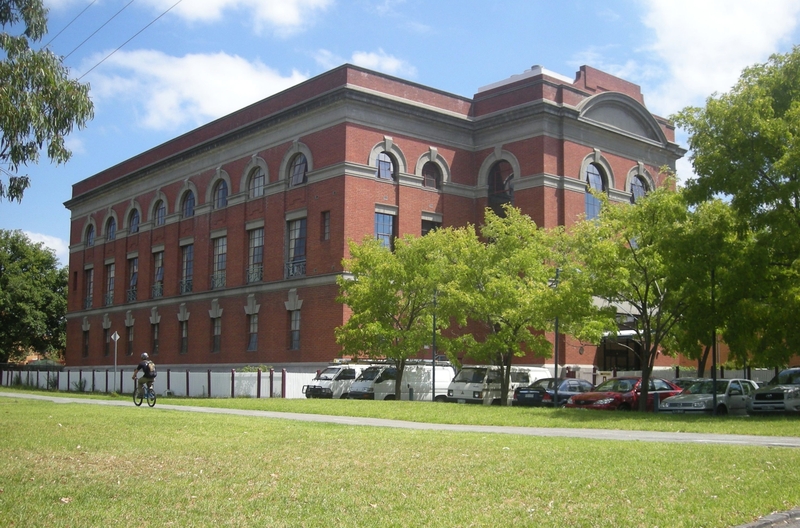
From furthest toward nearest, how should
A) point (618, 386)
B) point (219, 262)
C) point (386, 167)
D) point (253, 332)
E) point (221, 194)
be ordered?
point (221, 194) < point (219, 262) < point (253, 332) < point (386, 167) < point (618, 386)

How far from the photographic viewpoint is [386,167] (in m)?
47.1

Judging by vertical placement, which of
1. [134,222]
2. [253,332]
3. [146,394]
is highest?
[134,222]

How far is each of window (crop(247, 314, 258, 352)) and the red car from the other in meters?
23.1

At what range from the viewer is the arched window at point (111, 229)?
68625 mm

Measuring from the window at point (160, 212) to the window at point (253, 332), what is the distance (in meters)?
14.1

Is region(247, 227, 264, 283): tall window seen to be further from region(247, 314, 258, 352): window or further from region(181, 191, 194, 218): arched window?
region(181, 191, 194, 218): arched window

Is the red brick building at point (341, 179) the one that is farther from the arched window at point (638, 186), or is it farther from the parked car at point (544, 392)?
the parked car at point (544, 392)

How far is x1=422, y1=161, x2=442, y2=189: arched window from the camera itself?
4903 cm

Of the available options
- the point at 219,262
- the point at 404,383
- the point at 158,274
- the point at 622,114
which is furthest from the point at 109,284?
the point at 622,114

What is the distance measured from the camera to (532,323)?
33.6 m

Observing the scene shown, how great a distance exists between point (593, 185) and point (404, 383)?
18.8 metres

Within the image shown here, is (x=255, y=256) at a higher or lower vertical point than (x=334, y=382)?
higher

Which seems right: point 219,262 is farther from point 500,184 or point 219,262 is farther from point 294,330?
point 500,184

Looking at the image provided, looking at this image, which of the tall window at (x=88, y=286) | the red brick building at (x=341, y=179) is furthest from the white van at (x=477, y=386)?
the tall window at (x=88, y=286)
